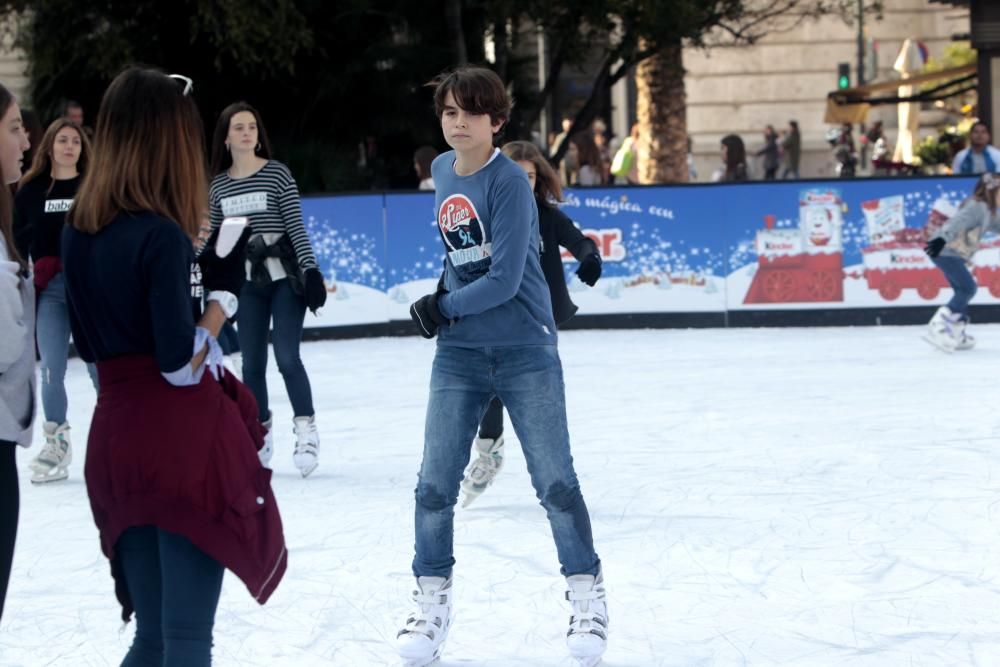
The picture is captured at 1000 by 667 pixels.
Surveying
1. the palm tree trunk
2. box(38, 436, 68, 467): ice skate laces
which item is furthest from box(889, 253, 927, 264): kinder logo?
box(38, 436, 68, 467): ice skate laces

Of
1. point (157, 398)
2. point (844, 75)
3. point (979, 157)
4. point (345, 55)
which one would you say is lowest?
point (979, 157)

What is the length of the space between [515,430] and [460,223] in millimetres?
495

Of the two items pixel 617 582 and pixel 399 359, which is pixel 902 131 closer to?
pixel 399 359

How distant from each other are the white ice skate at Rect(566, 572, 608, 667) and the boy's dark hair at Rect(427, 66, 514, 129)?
1108 millimetres

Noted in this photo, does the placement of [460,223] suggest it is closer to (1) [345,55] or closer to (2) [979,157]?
(2) [979,157]

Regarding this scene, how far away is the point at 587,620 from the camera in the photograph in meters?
3.68

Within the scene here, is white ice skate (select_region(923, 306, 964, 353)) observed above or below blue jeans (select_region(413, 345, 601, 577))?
below

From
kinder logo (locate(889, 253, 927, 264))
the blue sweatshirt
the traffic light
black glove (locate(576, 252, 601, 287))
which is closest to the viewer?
the blue sweatshirt

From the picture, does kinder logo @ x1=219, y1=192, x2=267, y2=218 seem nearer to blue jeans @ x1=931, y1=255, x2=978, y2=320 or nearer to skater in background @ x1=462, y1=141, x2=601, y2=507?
skater in background @ x1=462, y1=141, x2=601, y2=507

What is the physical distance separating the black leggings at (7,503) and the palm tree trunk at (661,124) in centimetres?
1487

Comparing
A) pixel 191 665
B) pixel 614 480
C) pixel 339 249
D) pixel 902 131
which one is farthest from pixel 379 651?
pixel 902 131

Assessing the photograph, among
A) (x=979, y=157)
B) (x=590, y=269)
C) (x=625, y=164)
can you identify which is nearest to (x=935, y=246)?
(x=979, y=157)

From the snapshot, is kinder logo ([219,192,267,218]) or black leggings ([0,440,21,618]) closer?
black leggings ([0,440,21,618])

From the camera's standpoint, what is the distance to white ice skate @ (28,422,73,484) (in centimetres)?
627
